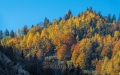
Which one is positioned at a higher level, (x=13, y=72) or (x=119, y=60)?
(x=119, y=60)

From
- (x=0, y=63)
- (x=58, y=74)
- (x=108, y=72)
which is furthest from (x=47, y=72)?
(x=108, y=72)

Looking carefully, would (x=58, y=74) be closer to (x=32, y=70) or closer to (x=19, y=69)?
(x=32, y=70)

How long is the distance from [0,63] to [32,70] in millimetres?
29152

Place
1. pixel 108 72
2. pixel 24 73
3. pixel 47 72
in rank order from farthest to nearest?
pixel 108 72, pixel 47 72, pixel 24 73

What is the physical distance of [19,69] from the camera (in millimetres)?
97812

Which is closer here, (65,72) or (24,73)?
(24,73)

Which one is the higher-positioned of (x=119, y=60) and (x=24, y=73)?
(x=119, y=60)

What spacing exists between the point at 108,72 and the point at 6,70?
358ft

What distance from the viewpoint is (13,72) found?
9144 centimetres

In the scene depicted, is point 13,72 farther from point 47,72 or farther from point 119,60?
point 119,60

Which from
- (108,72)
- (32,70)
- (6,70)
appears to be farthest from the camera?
(108,72)

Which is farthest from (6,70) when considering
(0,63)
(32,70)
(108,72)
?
(108,72)

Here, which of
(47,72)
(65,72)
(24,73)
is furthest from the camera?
(65,72)

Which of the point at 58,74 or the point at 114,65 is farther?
the point at 114,65
